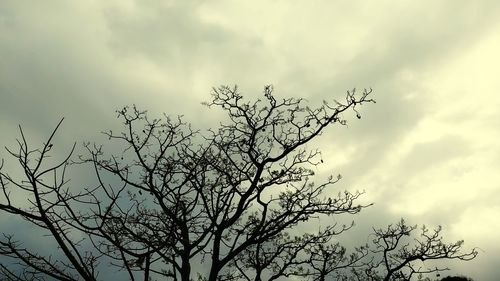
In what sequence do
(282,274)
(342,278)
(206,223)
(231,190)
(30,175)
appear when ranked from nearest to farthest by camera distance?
(30,175), (206,223), (231,190), (282,274), (342,278)

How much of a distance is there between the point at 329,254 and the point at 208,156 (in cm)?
748

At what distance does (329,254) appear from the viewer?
760 inches

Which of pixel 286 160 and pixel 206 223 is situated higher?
pixel 286 160

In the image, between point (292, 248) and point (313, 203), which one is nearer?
point (313, 203)

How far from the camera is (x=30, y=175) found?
4.43 m

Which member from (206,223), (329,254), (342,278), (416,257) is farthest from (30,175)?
(342,278)

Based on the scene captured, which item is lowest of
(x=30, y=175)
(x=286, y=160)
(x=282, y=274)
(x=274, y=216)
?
(x=30, y=175)

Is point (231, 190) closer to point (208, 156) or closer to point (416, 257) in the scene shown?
point (208, 156)

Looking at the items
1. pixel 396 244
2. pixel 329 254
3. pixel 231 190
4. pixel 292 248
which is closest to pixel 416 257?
pixel 396 244

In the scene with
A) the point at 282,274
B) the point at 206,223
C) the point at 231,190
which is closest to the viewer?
the point at 206,223

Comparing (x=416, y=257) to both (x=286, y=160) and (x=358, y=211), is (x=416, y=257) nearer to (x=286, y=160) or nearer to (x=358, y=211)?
(x=358, y=211)

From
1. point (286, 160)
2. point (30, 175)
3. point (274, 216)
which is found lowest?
point (30, 175)

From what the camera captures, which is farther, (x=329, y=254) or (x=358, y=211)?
(x=329, y=254)

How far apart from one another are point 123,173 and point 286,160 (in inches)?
228
